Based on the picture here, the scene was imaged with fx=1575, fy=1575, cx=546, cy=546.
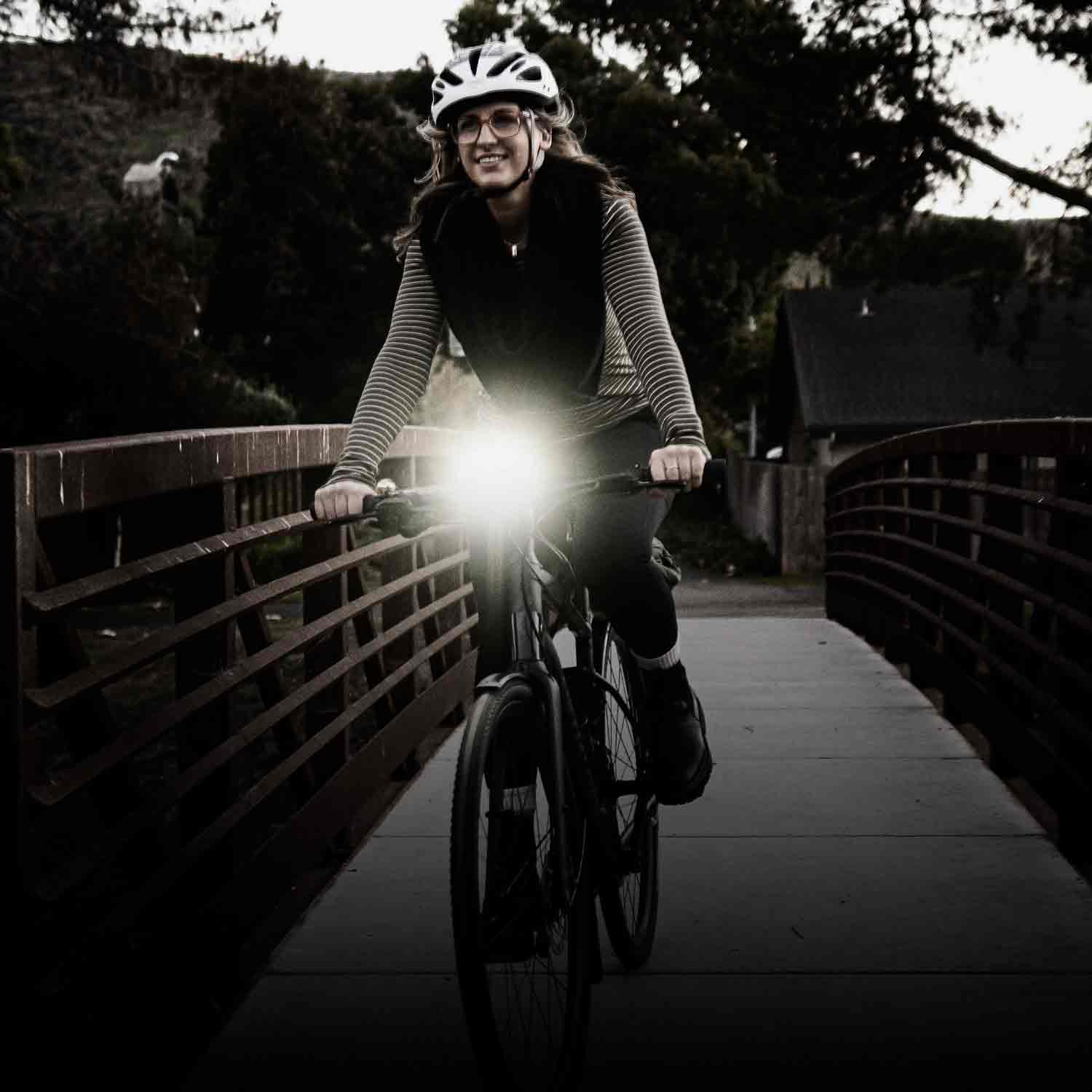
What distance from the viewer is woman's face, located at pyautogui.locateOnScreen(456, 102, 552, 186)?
3287 millimetres

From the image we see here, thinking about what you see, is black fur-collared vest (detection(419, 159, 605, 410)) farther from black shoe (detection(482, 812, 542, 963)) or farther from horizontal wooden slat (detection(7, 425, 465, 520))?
black shoe (detection(482, 812, 542, 963))

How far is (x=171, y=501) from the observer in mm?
3781

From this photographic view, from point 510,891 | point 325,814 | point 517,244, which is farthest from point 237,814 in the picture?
point 517,244

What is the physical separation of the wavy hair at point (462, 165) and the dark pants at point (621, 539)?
54 cm

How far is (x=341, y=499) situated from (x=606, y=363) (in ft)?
2.86

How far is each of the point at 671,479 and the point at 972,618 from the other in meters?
3.95

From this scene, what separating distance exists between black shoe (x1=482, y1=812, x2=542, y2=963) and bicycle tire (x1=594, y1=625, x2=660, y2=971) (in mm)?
511

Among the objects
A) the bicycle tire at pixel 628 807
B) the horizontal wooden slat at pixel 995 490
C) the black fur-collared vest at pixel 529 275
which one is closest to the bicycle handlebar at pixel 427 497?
the black fur-collared vest at pixel 529 275

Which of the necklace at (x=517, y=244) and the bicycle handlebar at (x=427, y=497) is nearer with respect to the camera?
the bicycle handlebar at (x=427, y=497)

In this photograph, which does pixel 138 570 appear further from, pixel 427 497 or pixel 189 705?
pixel 427 497

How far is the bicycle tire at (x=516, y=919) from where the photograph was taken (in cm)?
243

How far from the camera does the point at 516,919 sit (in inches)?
105

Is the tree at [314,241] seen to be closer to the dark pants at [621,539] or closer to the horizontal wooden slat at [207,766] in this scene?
the horizontal wooden slat at [207,766]

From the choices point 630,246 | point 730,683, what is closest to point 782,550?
point 730,683
